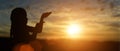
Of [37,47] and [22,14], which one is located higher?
[22,14]

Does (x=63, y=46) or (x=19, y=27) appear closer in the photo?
(x=19, y=27)

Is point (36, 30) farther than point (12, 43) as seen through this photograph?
Yes

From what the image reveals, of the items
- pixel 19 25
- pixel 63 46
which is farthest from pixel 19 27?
pixel 63 46

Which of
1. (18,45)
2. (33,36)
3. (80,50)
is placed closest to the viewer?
(18,45)

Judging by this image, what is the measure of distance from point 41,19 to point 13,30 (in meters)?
0.81

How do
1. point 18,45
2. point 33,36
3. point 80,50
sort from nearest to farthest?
1. point 18,45
2. point 33,36
3. point 80,50

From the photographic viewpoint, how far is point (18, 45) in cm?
742

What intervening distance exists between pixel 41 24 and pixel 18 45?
3.77 feet

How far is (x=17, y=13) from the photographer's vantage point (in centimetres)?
778

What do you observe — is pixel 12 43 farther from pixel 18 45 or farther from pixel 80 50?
pixel 80 50

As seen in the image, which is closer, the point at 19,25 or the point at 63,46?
the point at 19,25

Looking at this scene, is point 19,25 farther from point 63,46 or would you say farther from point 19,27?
point 63,46

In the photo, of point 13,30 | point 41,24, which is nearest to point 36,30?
point 41,24

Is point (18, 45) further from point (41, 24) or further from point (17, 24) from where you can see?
point (41, 24)
